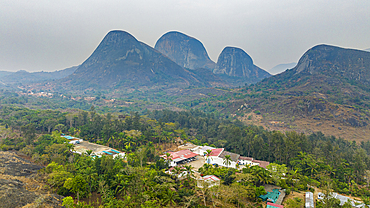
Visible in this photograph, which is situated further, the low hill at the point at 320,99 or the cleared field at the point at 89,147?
the low hill at the point at 320,99

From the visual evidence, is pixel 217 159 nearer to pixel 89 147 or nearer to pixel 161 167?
pixel 161 167

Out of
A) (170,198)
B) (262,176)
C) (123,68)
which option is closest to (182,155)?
(262,176)

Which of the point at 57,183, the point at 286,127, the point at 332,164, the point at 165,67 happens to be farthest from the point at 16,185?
the point at 165,67

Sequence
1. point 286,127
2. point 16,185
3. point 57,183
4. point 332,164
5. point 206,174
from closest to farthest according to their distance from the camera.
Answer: point 16,185
point 57,183
point 206,174
point 332,164
point 286,127

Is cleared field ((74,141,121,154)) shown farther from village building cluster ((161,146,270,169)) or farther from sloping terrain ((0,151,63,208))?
village building cluster ((161,146,270,169))

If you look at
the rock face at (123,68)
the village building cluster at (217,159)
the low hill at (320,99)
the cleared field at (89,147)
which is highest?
the rock face at (123,68)

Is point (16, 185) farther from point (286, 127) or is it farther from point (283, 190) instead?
point (286, 127)

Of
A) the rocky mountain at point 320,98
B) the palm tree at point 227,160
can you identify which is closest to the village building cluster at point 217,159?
the palm tree at point 227,160

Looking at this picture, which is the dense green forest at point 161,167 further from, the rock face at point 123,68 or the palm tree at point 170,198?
the rock face at point 123,68
